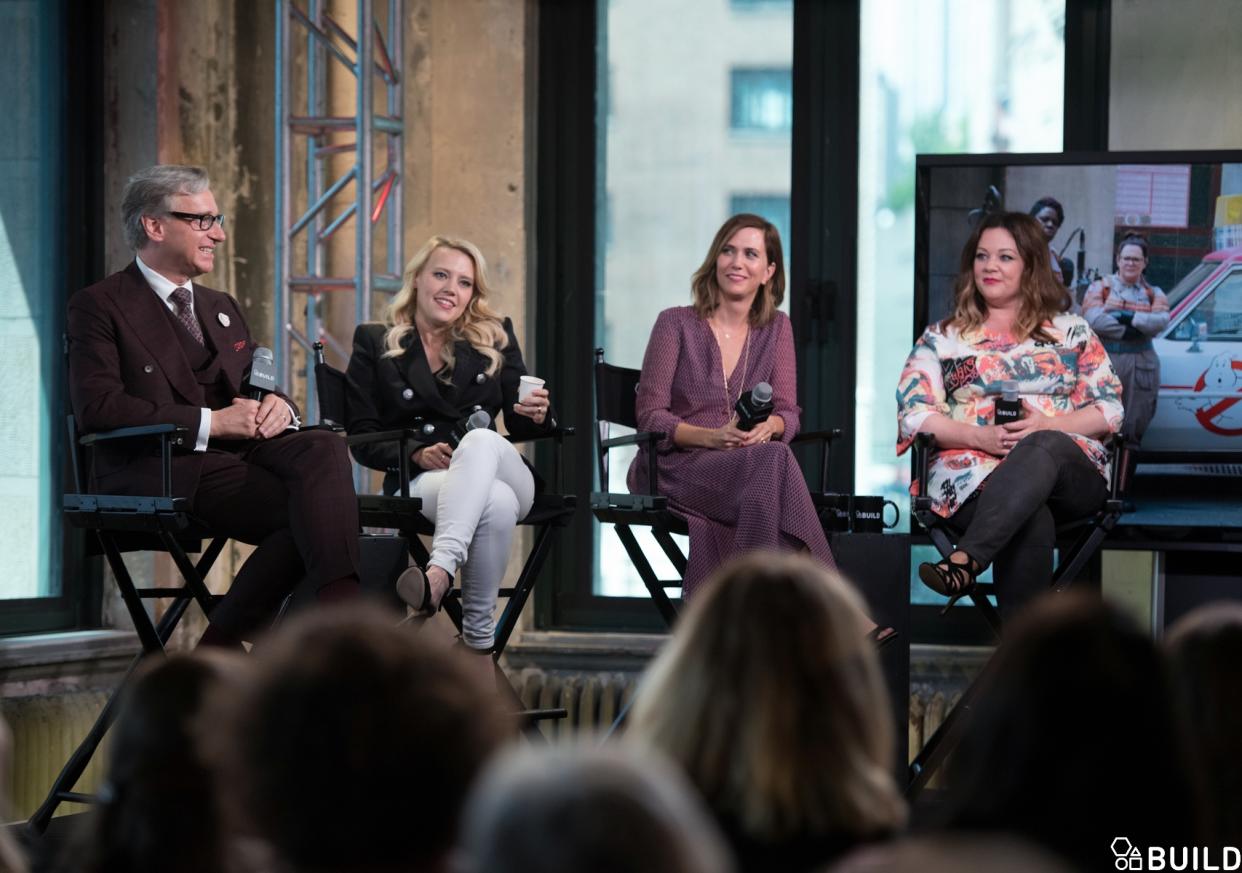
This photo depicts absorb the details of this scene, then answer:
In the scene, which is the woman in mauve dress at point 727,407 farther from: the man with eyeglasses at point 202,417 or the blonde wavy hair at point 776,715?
the blonde wavy hair at point 776,715

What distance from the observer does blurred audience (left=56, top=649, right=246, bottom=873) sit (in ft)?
4.10

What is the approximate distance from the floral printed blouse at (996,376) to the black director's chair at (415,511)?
0.93 m

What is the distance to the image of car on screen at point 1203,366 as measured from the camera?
4.13 m

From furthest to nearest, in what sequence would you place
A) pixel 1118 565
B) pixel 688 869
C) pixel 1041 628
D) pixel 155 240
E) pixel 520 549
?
pixel 520 549 → pixel 1118 565 → pixel 155 240 → pixel 1041 628 → pixel 688 869

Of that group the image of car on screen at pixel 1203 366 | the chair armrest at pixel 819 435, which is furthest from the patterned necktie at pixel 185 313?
the image of car on screen at pixel 1203 366

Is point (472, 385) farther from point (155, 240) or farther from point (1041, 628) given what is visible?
point (1041, 628)

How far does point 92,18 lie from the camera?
467 cm

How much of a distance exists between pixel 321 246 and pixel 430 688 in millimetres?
4004

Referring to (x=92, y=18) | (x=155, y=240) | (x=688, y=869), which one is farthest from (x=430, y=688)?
(x=92, y=18)

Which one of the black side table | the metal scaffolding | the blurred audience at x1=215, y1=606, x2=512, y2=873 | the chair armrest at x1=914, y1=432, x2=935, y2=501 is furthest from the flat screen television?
the blurred audience at x1=215, y1=606, x2=512, y2=873

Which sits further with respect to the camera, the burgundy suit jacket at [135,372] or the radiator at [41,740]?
the radiator at [41,740]

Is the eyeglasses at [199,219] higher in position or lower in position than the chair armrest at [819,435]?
higher

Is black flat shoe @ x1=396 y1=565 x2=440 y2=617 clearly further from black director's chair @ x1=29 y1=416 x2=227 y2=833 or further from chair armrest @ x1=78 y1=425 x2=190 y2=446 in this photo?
chair armrest @ x1=78 y1=425 x2=190 y2=446

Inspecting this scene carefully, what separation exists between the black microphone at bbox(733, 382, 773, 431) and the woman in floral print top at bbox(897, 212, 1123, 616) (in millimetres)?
A: 385
